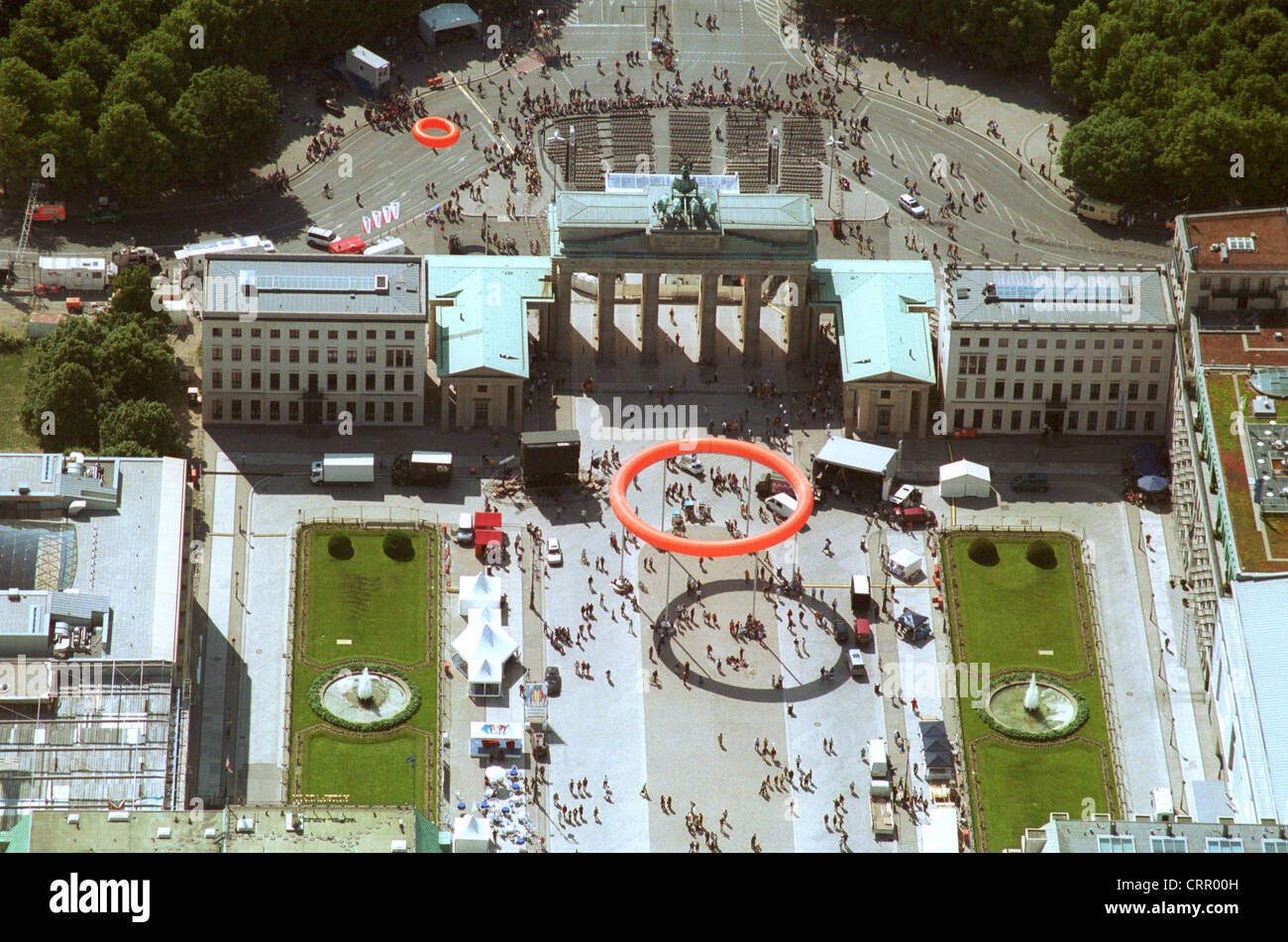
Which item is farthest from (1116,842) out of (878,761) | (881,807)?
(878,761)

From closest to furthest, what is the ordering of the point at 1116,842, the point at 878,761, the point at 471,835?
the point at 1116,842
the point at 471,835
the point at 878,761

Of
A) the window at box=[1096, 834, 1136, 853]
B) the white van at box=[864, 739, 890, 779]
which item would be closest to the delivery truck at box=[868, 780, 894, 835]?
the white van at box=[864, 739, 890, 779]

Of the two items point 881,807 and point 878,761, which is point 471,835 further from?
point 878,761

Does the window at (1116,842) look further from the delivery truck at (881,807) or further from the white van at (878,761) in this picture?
the white van at (878,761)

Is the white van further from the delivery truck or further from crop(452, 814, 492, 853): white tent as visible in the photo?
crop(452, 814, 492, 853): white tent

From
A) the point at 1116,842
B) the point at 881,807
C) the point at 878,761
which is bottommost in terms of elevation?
the point at 1116,842
